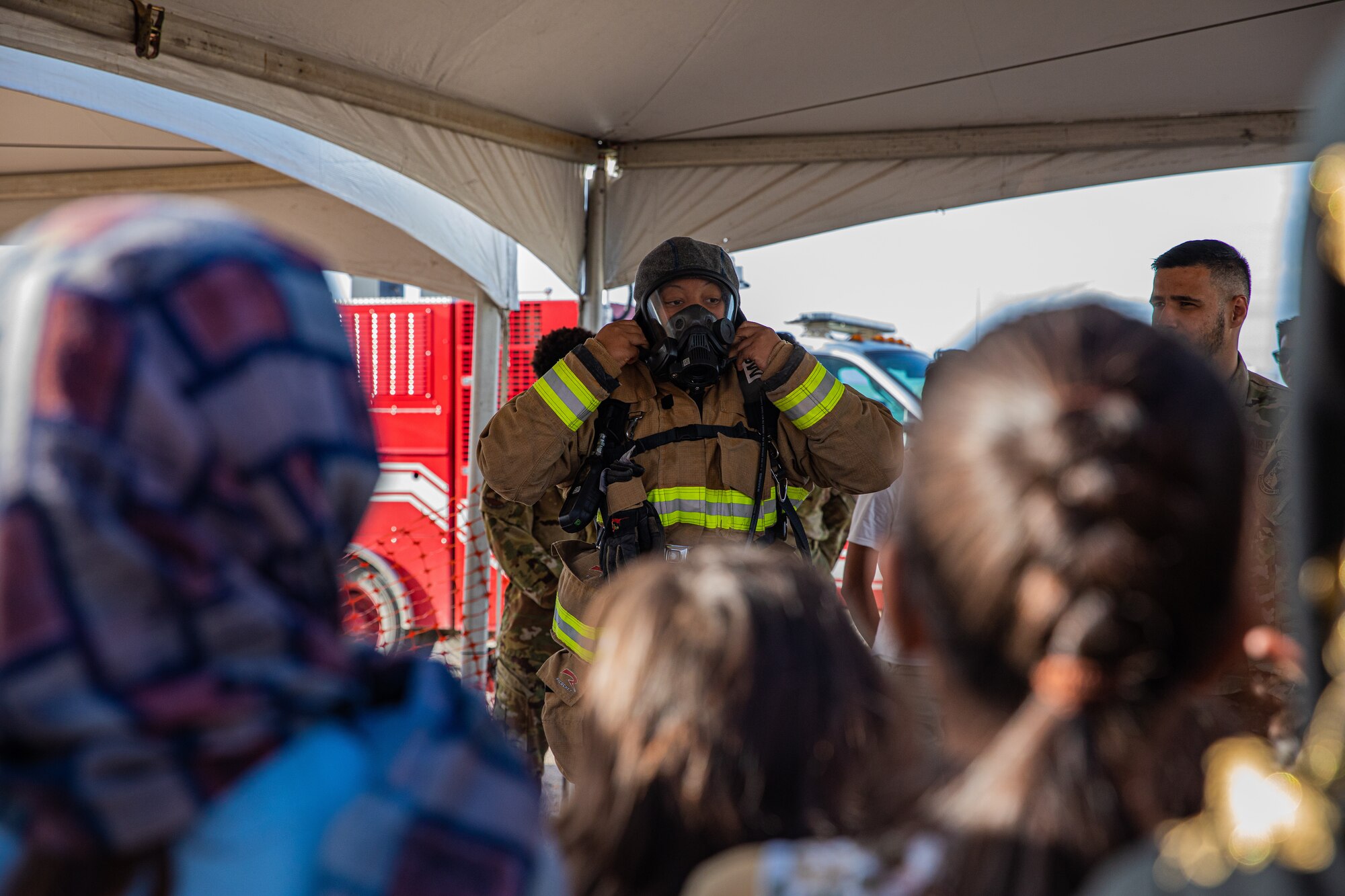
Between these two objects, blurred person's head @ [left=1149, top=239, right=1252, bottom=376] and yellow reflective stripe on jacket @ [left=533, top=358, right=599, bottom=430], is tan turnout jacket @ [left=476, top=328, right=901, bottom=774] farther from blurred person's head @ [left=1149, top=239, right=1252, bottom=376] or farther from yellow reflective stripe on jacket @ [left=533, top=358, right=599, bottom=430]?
blurred person's head @ [left=1149, top=239, right=1252, bottom=376]

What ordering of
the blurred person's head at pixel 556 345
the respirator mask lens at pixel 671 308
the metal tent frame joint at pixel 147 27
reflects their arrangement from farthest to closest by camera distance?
the blurred person's head at pixel 556 345 → the respirator mask lens at pixel 671 308 → the metal tent frame joint at pixel 147 27

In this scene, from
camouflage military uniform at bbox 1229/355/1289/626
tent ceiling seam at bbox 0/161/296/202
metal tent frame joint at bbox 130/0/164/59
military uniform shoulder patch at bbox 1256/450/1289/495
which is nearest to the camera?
camouflage military uniform at bbox 1229/355/1289/626

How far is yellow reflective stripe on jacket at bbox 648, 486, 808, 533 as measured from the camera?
2.91 meters

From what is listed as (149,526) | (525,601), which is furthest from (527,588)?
(149,526)

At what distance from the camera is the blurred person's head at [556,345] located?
425 centimetres

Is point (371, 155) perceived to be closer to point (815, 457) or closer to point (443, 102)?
point (443, 102)

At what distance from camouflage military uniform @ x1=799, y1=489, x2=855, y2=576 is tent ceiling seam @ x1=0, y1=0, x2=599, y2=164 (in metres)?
1.83

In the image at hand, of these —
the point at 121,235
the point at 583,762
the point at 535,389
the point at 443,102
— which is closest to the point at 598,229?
the point at 443,102

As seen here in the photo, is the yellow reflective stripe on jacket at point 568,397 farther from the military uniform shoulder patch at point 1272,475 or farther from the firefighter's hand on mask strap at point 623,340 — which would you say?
the military uniform shoulder patch at point 1272,475

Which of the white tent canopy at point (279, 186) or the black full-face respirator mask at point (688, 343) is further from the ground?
the white tent canopy at point (279, 186)

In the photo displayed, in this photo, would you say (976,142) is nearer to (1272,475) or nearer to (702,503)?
(1272,475)

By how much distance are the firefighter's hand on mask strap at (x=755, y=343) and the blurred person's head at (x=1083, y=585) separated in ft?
7.06

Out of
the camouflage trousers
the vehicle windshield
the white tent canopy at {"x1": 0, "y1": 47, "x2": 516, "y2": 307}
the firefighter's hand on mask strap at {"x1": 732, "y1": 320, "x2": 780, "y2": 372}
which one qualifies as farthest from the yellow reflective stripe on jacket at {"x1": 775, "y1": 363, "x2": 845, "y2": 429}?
the vehicle windshield

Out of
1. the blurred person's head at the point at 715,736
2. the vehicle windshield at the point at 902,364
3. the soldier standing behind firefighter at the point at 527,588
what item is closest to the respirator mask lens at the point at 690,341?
the soldier standing behind firefighter at the point at 527,588
